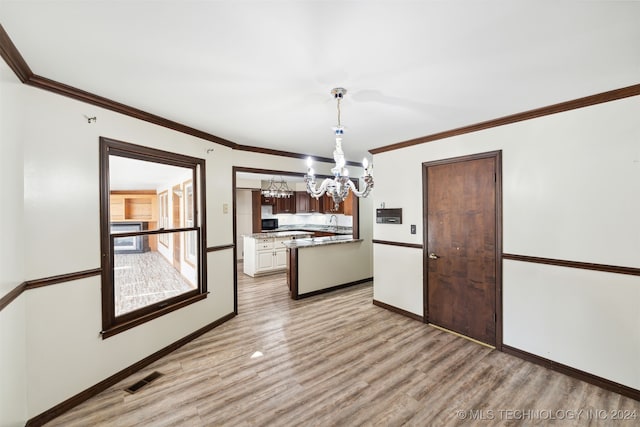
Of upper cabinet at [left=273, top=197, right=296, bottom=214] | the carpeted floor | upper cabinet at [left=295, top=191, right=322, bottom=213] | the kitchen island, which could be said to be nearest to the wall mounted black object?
the kitchen island

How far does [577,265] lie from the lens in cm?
244

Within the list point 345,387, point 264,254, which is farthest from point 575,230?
point 264,254

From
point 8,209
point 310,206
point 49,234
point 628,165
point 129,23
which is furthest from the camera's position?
point 310,206

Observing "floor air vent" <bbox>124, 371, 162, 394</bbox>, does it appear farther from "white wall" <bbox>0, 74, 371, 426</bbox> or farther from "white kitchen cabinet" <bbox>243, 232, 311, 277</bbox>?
"white kitchen cabinet" <bbox>243, 232, 311, 277</bbox>

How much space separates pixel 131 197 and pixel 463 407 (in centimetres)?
356

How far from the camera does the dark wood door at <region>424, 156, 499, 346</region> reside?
3.03 meters

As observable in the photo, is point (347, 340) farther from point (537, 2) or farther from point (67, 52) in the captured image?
point (67, 52)

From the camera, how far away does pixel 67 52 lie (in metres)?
1.66

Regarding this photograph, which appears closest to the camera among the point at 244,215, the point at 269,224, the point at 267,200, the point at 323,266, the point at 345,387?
the point at 345,387

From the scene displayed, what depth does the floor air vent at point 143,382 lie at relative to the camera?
2318 mm

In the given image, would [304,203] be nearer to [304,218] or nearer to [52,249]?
[304,218]

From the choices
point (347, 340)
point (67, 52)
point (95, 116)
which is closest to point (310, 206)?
point (347, 340)

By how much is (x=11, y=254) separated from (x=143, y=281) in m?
1.31

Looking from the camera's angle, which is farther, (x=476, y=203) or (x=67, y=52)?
(x=476, y=203)
